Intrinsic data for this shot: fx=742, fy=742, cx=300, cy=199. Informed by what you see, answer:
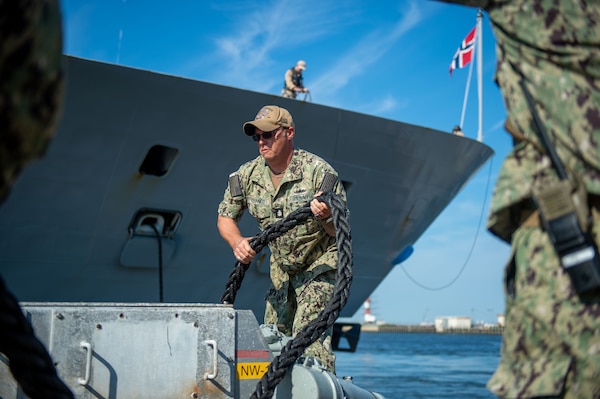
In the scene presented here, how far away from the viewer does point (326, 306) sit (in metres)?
2.74

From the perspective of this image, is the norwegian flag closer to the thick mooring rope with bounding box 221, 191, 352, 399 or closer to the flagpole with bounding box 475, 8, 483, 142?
the flagpole with bounding box 475, 8, 483, 142

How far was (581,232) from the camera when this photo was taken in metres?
1.46

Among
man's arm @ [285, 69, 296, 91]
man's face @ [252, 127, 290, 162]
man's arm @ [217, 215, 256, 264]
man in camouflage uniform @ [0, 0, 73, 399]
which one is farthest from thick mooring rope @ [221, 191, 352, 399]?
man's arm @ [285, 69, 296, 91]

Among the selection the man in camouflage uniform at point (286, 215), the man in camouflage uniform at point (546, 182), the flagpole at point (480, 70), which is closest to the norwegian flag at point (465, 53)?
the flagpole at point (480, 70)

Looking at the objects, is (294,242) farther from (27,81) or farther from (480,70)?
(480,70)

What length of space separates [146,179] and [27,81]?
24.4ft

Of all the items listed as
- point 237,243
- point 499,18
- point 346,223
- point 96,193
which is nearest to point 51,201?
point 96,193

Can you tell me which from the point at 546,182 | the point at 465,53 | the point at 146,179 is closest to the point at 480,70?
the point at 465,53

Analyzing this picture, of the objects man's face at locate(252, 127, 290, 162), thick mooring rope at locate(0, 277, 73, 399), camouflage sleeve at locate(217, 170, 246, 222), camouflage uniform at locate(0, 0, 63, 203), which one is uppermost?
man's face at locate(252, 127, 290, 162)

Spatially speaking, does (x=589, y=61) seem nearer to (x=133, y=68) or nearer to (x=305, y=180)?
(x=305, y=180)

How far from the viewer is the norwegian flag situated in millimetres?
10719

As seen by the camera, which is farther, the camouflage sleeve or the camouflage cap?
the camouflage sleeve

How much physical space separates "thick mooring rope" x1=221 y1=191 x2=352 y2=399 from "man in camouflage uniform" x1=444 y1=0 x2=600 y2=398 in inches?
42.2

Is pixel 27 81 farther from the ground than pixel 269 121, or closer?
closer
